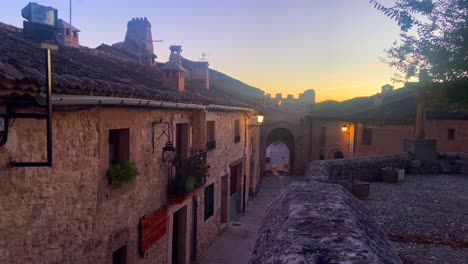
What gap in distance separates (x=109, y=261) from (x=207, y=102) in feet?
18.6

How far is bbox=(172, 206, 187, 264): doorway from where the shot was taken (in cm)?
1155

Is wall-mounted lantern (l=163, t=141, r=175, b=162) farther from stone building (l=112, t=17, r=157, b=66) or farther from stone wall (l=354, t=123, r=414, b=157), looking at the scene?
stone wall (l=354, t=123, r=414, b=157)

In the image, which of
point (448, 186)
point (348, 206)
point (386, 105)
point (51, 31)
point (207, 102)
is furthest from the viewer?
point (386, 105)

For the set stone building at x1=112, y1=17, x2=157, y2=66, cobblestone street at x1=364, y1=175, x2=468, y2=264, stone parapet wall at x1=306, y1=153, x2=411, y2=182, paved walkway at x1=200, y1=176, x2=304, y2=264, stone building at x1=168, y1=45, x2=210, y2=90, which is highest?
stone building at x1=112, y1=17, x2=157, y2=66

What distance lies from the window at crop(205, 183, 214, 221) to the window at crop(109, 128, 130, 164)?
6.27 m

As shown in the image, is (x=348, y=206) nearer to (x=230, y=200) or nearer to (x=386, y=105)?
(x=230, y=200)

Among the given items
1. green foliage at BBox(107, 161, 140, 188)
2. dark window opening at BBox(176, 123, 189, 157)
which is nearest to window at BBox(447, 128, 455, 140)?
dark window opening at BBox(176, 123, 189, 157)

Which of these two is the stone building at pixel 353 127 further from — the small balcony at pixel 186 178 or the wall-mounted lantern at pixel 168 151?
the wall-mounted lantern at pixel 168 151

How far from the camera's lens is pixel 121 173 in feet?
24.5

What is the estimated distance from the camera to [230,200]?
17688 millimetres

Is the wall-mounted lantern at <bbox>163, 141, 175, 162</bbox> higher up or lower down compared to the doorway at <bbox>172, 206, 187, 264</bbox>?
higher up

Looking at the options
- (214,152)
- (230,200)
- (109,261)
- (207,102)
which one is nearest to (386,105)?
(230,200)

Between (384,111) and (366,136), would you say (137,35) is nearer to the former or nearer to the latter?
(366,136)

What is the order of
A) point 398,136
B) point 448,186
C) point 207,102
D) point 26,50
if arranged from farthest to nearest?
1. point 398,136
2. point 207,102
3. point 448,186
4. point 26,50
